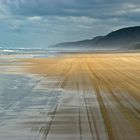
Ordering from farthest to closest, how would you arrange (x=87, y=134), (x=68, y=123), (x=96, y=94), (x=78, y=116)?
(x=96, y=94)
(x=78, y=116)
(x=68, y=123)
(x=87, y=134)

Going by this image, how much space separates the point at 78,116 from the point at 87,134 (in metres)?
1.98

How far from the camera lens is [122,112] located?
1051cm

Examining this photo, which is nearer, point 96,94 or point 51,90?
point 96,94

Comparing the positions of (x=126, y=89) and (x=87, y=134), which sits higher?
(x=87, y=134)

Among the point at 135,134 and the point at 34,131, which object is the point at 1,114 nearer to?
the point at 34,131

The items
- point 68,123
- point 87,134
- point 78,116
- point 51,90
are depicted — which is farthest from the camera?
point 51,90

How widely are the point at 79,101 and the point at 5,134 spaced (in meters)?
4.71

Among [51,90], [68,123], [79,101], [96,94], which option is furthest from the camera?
[51,90]

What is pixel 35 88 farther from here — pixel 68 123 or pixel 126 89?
pixel 68 123

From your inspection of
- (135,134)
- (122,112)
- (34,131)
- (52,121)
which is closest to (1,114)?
(52,121)

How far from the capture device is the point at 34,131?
27.2ft

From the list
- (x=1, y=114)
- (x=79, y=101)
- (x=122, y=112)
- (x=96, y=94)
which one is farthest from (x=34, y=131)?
(x=96, y=94)

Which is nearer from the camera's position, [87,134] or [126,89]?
[87,134]

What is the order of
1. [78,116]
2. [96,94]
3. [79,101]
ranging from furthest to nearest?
[96,94] < [79,101] < [78,116]
